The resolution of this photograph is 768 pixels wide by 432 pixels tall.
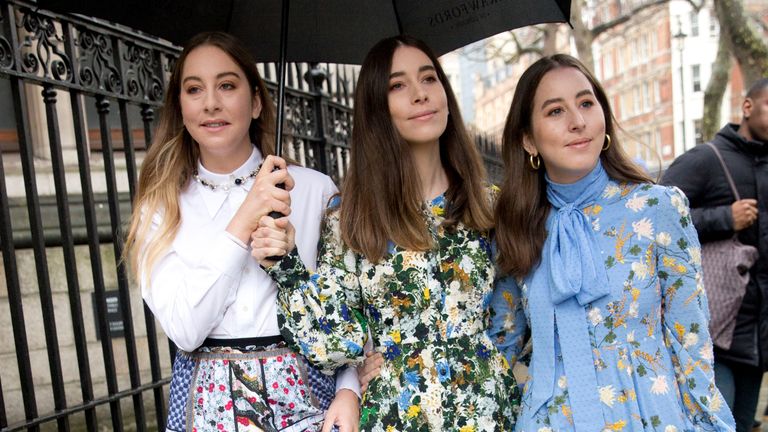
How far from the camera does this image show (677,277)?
2.44 metres

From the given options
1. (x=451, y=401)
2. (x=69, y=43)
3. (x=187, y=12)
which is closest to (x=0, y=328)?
(x=69, y=43)

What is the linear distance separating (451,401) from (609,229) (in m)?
0.78

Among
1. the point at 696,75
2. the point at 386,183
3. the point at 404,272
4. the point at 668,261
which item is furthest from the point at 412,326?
the point at 696,75

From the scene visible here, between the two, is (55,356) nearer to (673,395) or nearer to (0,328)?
(673,395)

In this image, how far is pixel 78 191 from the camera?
5914 mm

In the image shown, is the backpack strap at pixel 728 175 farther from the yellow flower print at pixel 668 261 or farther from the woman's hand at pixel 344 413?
the woman's hand at pixel 344 413

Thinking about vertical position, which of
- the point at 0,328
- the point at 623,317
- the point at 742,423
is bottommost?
the point at 742,423

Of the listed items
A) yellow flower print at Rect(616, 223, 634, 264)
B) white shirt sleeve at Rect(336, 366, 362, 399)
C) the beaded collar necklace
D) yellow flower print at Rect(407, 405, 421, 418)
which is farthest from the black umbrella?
yellow flower print at Rect(407, 405, 421, 418)

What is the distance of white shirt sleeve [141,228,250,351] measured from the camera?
2377mm

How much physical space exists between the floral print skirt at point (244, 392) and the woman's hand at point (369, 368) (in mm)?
174

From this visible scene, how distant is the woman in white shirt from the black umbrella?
1.18ft

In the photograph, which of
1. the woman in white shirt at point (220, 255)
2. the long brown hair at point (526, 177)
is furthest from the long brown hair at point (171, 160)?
the long brown hair at point (526, 177)

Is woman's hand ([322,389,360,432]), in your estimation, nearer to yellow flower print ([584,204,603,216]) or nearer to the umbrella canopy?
yellow flower print ([584,204,603,216])

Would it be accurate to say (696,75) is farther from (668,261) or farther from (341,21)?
(668,261)
